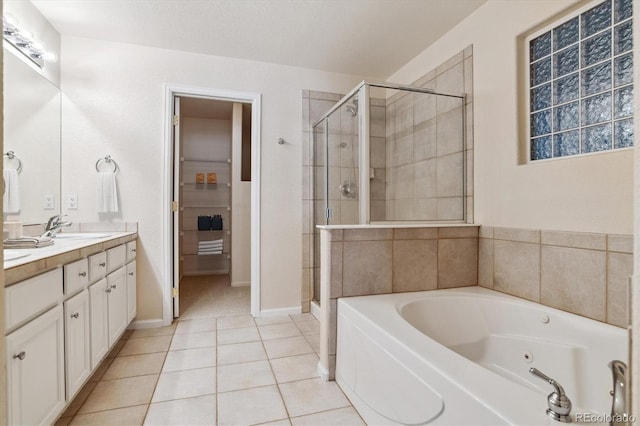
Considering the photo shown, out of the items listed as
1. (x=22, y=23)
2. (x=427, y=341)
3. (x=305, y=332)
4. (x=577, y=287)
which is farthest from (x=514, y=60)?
(x=22, y=23)

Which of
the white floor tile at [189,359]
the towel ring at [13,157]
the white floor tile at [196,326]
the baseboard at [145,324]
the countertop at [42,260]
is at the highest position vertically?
the towel ring at [13,157]

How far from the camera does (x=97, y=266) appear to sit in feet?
6.27

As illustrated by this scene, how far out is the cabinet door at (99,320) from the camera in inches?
71.8

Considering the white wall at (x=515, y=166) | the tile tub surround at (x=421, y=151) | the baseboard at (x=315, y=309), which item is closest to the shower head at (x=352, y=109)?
the tile tub surround at (x=421, y=151)

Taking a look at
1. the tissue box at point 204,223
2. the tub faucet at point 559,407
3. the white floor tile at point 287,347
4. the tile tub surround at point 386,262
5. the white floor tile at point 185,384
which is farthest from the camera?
the tissue box at point 204,223

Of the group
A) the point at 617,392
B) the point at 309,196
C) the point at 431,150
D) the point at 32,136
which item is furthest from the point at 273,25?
the point at 617,392

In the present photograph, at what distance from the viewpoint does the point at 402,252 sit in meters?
2.06

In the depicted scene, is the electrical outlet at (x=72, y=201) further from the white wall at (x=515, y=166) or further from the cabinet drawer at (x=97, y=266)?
the white wall at (x=515, y=166)

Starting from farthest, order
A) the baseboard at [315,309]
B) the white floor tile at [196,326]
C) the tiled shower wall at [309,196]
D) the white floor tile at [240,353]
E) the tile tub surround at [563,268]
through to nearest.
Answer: the tiled shower wall at [309,196] < the baseboard at [315,309] < the white floor tile at [196,326] < the white floor tile at [240,353] < the tile tub surround at [563,268]

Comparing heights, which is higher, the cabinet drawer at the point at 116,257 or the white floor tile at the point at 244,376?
the cabinet drawer at the point at 116,257

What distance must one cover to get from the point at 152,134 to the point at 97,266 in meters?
1.34

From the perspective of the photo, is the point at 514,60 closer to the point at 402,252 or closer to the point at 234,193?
the point at 402,252

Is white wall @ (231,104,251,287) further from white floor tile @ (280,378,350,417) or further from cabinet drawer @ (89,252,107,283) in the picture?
white floor tile @ (280,378,350,417)

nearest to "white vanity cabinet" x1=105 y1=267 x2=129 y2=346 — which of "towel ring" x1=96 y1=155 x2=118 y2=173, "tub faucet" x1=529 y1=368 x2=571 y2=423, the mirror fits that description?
the mirror
